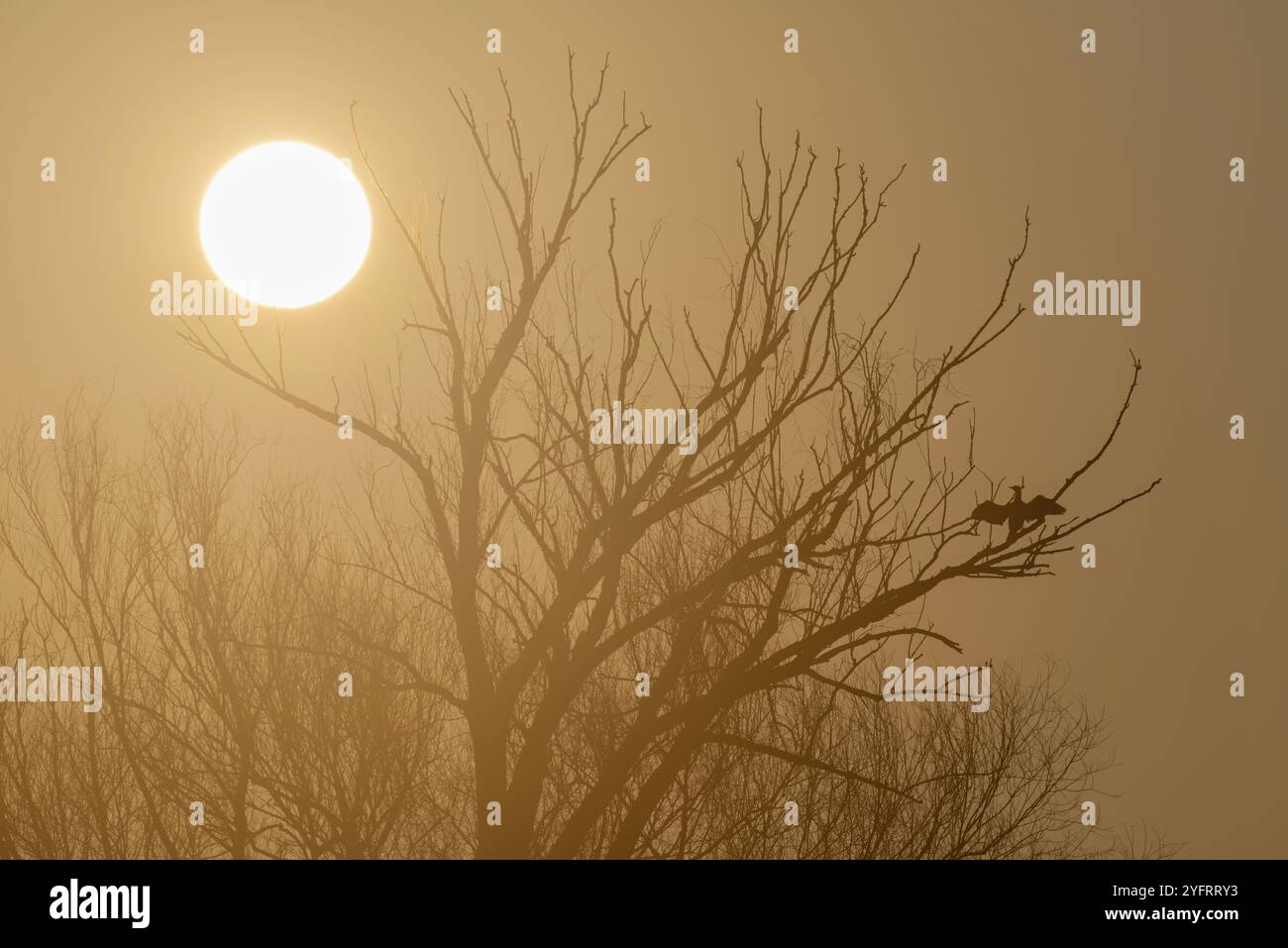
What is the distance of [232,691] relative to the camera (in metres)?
7.86

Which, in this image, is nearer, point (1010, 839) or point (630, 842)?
point (630, 842)

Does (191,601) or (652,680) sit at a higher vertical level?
(191,601)

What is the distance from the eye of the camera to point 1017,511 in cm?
410

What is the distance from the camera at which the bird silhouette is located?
406cm

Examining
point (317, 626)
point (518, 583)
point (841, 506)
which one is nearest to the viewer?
point (841, 506)

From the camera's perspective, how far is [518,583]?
4891 millimetres

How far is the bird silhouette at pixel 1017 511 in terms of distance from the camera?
160 inches

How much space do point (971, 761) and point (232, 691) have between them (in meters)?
6.28
